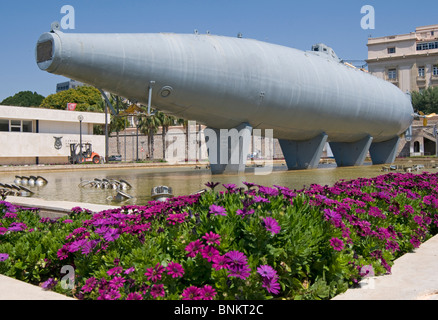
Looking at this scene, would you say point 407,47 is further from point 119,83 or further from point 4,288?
point 4,288

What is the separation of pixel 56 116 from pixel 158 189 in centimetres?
4494

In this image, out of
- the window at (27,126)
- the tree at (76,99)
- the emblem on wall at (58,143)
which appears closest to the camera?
the window at (27,126)

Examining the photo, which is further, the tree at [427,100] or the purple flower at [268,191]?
the tree at [427,100]

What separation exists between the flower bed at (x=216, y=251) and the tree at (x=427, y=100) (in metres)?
87.4

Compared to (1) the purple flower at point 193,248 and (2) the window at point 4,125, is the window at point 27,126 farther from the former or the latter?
(1) the purple flower at point 193,248

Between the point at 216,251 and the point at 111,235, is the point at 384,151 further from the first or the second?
the point at 216,251

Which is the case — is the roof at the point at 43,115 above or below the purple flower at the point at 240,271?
above

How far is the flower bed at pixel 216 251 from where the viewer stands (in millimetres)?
3871

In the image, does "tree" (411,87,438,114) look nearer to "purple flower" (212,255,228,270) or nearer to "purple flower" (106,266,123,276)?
"purple flower" (212,255,228,270)

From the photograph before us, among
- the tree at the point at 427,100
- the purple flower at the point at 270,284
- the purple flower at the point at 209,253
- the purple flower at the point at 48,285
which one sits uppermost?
the tree at the point at 427,100

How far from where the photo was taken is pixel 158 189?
11211 mm

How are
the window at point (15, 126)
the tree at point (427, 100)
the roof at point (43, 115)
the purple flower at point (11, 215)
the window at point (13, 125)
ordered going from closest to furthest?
1. the purple flower at point (11, 215)
2. the roof at point (43, 115)
3. the window at point (13, 125)
4. the window at point (15, 126)
5. the tree at point (427, 100)

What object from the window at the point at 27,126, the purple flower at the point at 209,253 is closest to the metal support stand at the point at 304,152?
the purple flower at the point at 209,253
